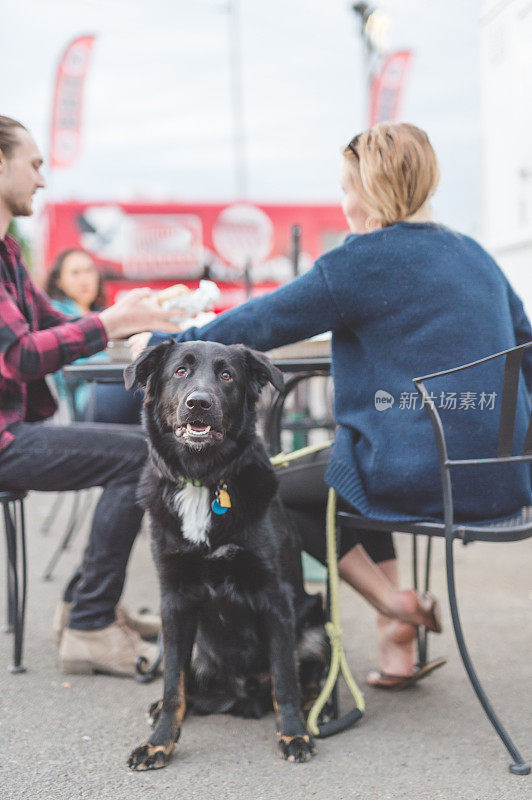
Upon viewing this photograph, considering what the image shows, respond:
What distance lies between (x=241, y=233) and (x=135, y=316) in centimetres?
1277

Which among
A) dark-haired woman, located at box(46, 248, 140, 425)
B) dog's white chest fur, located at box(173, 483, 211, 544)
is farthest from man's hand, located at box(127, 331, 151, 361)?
dark-haired woman, located at box(46, 248, 140, 425)

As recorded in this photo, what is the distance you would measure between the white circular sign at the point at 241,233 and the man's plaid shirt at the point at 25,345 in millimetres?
12306

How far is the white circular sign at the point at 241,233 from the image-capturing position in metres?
14.9

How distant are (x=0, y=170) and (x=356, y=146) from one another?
117 cm

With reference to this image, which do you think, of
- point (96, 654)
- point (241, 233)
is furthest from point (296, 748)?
point (241, 233)

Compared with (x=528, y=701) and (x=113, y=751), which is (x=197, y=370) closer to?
(x=113, y=751)

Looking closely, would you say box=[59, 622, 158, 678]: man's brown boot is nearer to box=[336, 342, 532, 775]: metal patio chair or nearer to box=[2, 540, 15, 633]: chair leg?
box=[2, 540, 15, 633]: chair leg

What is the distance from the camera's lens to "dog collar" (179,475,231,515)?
2.02m

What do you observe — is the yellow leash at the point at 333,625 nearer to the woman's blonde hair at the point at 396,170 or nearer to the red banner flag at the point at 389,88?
the woman's blonde hair at the point at 396,170

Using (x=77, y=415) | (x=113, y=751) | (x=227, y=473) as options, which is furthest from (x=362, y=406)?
(x=77, y=415)

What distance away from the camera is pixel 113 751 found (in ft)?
6.63

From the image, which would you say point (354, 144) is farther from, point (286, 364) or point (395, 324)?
point (286, 364)


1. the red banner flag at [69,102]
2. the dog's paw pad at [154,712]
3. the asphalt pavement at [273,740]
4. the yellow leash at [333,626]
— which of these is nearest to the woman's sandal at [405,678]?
the asphalt pavement at [273,740]

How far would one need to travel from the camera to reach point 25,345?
91.3 inches
